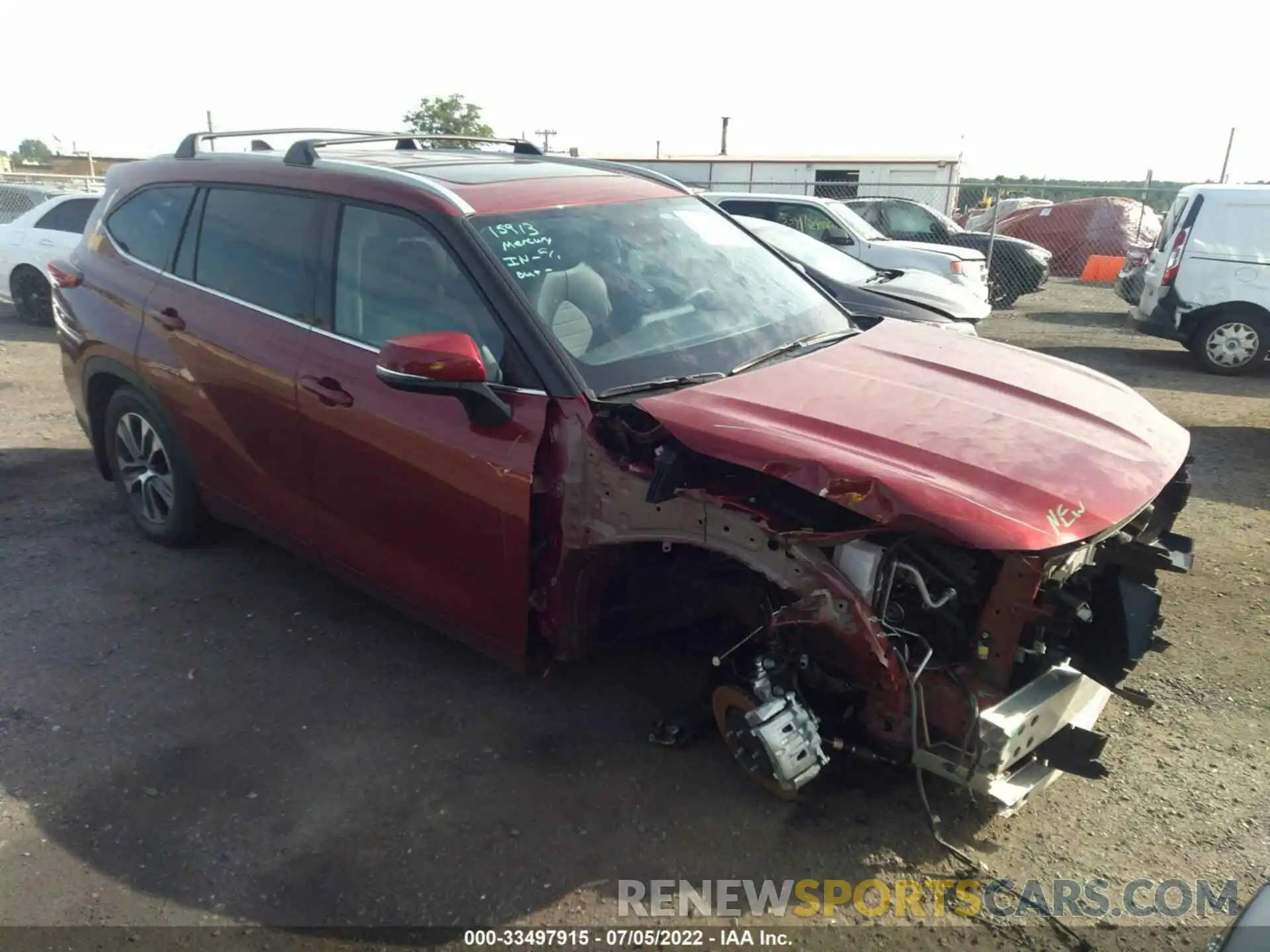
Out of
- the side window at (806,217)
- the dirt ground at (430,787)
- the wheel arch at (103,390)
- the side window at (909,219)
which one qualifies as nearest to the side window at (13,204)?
the wheel arch at (103,390)

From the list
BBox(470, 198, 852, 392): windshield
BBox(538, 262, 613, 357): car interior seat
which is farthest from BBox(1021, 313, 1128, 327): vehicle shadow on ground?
BBox(538, 262, 613, 357): car interior seat

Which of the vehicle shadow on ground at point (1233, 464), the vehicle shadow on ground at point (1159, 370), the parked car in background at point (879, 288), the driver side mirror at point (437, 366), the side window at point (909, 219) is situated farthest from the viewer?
the side window at point (909, 219)

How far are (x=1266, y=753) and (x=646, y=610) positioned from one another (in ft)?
7.54

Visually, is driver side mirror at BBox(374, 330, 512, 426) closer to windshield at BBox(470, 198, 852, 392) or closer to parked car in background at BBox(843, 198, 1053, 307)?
windshield at BBox(470, 198, 852, 392)

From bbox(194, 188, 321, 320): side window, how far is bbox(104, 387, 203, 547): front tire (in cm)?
82

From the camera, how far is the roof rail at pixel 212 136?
4.67 m

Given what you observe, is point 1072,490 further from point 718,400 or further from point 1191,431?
point 1191,431

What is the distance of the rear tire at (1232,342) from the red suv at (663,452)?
24.6 feet

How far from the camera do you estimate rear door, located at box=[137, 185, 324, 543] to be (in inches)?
152

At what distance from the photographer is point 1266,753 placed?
135 inches

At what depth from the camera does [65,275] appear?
16.3 ft

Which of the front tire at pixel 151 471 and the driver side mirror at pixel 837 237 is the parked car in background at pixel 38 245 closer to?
the front tire at pixel 151 471

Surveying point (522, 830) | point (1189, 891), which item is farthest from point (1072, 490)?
point (522, 830)

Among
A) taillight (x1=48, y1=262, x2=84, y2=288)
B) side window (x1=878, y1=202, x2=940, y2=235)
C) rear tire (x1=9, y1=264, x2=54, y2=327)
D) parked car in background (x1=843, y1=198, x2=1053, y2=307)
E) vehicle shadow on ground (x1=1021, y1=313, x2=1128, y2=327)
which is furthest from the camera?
side window (x1=878, y1=202, x2=940, y2=235)
